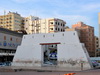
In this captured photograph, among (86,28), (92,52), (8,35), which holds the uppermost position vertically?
(86,28)

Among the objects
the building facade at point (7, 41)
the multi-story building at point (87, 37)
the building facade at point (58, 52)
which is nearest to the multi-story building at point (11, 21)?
the building facade at point (7, 41)

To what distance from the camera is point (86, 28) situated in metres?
72.0

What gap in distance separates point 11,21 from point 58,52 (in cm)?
5576

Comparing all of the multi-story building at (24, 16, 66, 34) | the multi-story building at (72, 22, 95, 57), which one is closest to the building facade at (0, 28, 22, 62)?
the multi-story building at (24, 16, 66, 34)

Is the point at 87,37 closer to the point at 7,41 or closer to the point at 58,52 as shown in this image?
the point at 7,41

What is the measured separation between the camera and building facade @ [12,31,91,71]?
27861mm

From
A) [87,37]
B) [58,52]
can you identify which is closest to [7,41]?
[58,52]

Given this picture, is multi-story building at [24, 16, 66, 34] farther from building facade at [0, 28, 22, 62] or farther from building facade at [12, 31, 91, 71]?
building facade at [12, 31, 91, 71]

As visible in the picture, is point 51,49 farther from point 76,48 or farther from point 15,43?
point 76,48

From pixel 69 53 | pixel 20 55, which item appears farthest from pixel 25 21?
pixel 69 53

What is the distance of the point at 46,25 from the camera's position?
7550cm

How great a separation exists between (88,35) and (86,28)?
9.41 ft

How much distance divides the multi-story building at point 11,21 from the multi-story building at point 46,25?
15.2 ft

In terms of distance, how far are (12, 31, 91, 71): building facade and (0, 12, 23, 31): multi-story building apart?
4996cm
